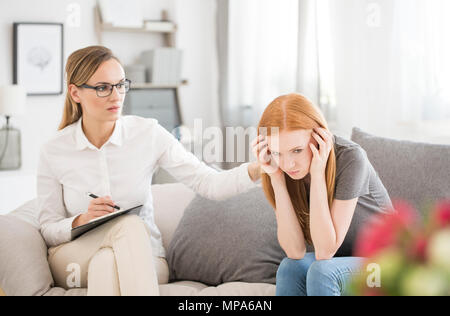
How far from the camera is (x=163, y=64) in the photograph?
3938 mm

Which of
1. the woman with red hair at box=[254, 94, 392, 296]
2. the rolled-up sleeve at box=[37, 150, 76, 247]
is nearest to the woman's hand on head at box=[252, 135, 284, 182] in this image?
the woman with red hair at box=[254, 94, 392, 296]

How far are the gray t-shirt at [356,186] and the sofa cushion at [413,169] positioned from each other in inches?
8.7

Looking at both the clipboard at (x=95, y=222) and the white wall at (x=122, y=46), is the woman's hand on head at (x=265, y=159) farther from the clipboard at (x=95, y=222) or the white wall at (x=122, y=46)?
the white wall at (x=122, y=46)

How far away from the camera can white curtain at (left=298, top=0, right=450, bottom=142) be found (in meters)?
2.32

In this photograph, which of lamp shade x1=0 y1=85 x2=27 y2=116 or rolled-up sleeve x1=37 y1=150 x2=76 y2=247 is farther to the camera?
lamp shade x1=0 y1=85 x2=27 y2=116

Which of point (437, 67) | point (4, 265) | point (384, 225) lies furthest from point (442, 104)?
point (384, 225)

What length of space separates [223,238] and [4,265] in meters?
0.68

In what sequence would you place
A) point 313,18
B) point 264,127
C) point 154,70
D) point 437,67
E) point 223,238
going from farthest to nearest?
point 154,70
point 313,18
point 437,67
point 223,238
point 264,127

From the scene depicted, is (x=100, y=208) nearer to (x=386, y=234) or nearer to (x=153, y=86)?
(x=386, y=234)

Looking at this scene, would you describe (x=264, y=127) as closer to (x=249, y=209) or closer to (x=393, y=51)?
(x=249, y=209)

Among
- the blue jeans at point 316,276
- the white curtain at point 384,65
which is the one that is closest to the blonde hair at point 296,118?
the blue jeans at point 316,276

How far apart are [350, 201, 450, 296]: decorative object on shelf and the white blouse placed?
3.74 ft

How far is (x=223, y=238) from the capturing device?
1.74 metres

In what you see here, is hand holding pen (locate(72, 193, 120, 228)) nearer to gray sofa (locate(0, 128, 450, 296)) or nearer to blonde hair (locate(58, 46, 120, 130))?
gray sofa (locate(0, 128, 450, 296))
